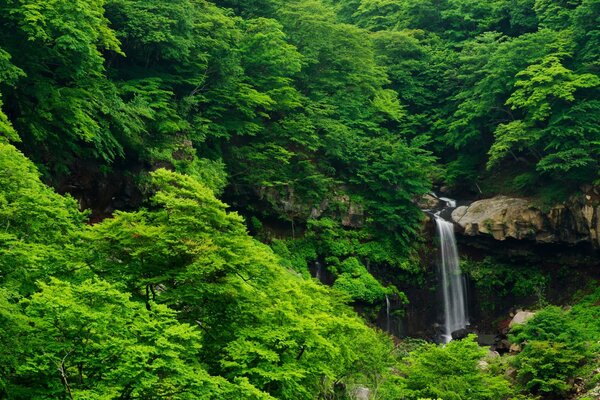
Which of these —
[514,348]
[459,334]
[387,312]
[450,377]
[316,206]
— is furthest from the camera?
[459,334]

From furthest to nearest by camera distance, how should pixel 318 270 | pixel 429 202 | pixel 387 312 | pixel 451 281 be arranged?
pixel 429 202, pixel 451 281, pixel 387 312, pixel 318 270

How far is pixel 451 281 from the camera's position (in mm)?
28984

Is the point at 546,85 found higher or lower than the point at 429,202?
higher

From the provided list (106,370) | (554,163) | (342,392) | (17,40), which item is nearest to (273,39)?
(17,40)

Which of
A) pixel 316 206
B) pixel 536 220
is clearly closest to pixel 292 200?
pixel 316 206

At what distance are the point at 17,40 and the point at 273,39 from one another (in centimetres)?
1172

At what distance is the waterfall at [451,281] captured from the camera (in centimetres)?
2830

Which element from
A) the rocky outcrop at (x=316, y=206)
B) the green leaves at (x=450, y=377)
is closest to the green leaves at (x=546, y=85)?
the rocky outcrop at (x=316, y=206)

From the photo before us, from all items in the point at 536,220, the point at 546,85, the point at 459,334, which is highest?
the point at 546,85

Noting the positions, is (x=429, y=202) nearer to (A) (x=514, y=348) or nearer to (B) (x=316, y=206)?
(B) (x=316, y=206)

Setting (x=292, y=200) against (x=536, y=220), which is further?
(x=536, y=220)

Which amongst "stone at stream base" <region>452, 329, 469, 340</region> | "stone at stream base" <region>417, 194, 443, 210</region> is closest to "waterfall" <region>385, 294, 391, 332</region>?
"stone at stream base" <region>452, 329, 469, 340</region>

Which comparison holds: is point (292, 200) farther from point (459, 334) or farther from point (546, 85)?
point (546, 85)

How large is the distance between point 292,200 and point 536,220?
1210cm
